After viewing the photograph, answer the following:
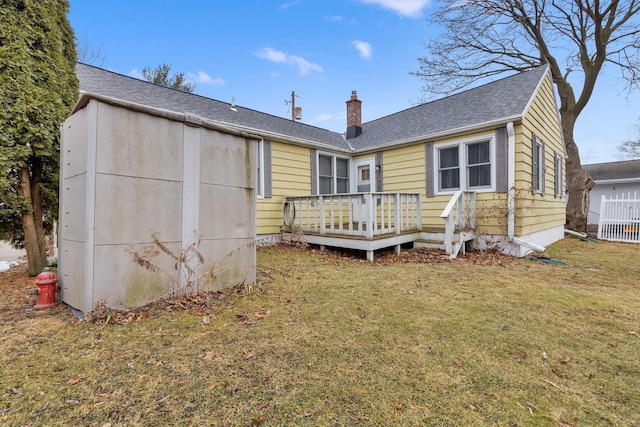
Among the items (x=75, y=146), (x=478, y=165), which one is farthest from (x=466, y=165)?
(x=75, y=146)

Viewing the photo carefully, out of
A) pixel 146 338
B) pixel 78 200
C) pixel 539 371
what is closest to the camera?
pixel 539 371

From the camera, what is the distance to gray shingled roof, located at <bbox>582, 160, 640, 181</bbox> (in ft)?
57.3

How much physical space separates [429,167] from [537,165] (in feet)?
9.37

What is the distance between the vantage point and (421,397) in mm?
1915

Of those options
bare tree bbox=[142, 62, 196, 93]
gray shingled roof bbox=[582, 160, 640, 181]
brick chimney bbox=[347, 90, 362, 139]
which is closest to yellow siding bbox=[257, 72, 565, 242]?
brick chimney bbox=[347, 90, 362, 139]

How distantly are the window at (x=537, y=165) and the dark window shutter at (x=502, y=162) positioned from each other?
1.07m

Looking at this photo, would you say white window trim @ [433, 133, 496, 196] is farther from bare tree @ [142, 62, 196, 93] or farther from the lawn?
bare tree @ [142, 62, 196, 93]

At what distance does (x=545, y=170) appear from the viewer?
8883 mm

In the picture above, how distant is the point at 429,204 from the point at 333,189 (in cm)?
297

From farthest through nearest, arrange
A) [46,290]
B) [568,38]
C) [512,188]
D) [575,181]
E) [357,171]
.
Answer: [568,38], [575,181], [357,171], [512,188], [46,290]

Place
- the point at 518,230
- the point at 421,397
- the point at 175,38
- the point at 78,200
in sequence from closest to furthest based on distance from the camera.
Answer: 1. the point at 421,397
2. the point at 78,200
3. the point at 518,230
4. the point at 175,38

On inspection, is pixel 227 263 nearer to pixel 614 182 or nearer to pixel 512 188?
pixel 512 188

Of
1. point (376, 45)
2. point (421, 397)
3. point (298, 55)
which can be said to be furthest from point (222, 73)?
point (421, 397)

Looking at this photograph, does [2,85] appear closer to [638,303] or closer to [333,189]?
[333,189]
